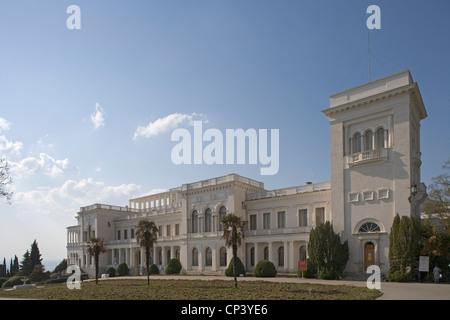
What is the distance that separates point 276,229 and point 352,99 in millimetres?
17014

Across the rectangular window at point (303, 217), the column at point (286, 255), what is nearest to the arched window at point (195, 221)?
the column at point (286, 255)

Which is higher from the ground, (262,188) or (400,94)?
(400,94)

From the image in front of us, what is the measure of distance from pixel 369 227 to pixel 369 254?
244 centimetres

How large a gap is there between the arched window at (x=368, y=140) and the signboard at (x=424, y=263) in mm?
11393

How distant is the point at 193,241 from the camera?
53.3 meters

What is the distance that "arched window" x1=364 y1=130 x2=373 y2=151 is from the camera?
3741cm

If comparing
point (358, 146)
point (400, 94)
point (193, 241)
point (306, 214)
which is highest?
point (400, 94)

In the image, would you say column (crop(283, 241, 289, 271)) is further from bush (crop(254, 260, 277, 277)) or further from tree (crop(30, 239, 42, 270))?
tree (crop(30, 239, 42, 270))

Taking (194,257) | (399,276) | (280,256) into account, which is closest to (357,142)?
(399,276)

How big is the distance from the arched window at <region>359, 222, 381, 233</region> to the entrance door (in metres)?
1.20

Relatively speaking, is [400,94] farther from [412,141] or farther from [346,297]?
[346,297]
